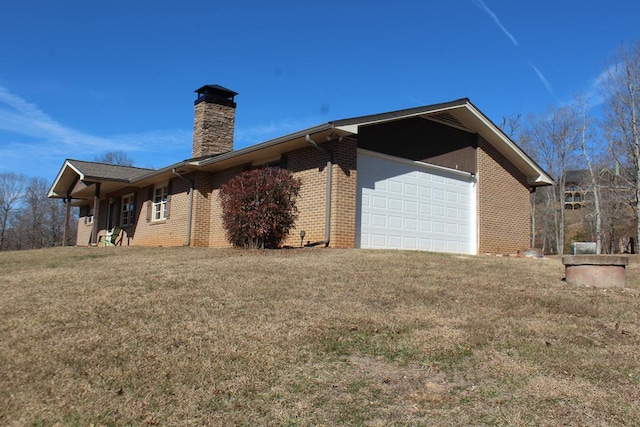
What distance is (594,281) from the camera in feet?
26.4

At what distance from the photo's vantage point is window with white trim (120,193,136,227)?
21991 millimetres

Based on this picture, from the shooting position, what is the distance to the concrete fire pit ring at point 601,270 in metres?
7.98

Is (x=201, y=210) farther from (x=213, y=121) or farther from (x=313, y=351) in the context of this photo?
(x=313, y=351)

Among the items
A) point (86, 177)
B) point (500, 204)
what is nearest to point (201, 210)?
point (86, 177)

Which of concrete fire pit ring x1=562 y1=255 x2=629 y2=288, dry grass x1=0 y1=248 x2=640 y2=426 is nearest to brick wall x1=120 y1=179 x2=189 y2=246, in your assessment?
dry grass x1=0 y1=248 x2=640 y2=426

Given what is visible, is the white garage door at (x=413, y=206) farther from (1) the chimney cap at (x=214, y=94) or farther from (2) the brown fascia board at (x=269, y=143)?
(1) the chimney cap at (x=214, y=94)

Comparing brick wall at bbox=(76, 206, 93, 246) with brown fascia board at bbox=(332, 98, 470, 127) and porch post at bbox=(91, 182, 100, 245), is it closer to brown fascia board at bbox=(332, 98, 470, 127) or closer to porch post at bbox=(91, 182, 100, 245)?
porch post at bbox=(91, 182, 100, 245)

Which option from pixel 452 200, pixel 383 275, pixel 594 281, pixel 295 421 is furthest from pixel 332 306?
pixel 452 200

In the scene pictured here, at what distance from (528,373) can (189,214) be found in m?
13.8

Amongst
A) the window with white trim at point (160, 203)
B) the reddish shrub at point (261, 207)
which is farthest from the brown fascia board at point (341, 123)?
the window with white trim at point (160, 203)

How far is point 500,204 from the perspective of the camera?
16.9 meters

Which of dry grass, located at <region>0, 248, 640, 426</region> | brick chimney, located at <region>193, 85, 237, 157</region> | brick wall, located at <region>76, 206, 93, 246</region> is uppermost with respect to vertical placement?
brick chimney, located at <region>193, 85, 237, 157</region>

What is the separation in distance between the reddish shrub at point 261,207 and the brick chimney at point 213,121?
643 cm

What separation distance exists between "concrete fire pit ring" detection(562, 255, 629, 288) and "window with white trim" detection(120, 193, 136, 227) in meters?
17.9
